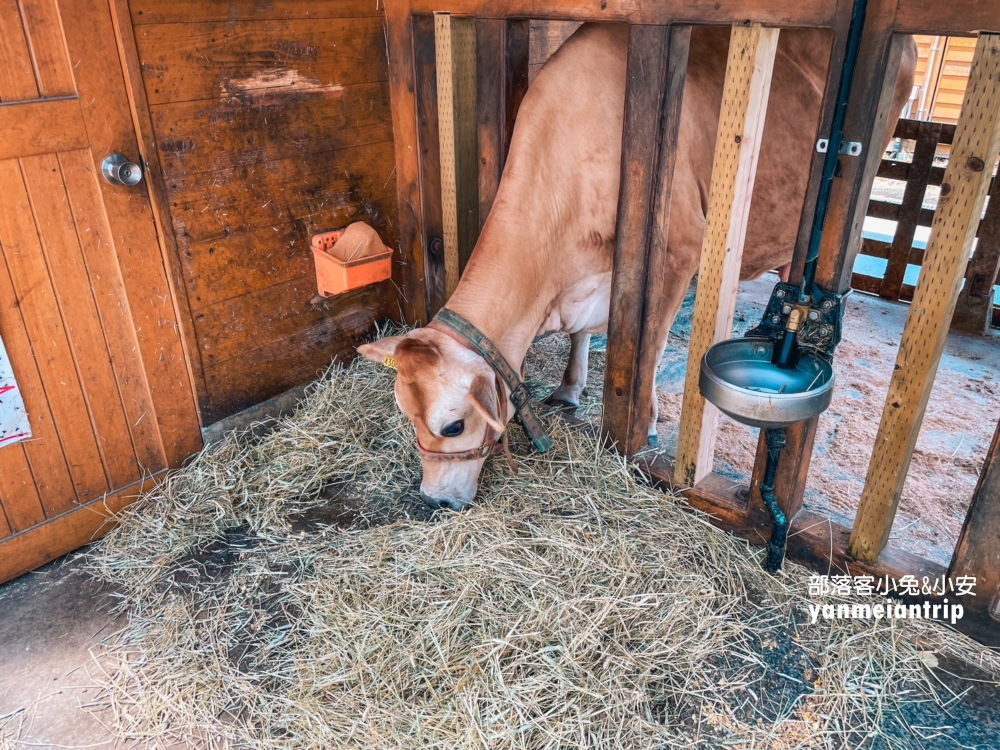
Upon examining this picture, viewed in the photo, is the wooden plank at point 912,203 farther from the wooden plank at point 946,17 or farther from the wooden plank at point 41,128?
the wooden plank at point 41,128

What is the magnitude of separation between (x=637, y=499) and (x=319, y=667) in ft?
4.78

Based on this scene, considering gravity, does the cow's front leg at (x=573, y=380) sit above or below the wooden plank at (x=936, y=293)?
below

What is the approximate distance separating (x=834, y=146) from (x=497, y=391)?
4.96 feet

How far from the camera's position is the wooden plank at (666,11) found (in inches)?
90.8

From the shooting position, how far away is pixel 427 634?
2506 millimetres

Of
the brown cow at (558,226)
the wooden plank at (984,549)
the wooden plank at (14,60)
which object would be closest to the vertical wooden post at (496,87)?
the brown cow at (558,226)

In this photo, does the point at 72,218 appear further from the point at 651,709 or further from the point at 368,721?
the point at 651,709

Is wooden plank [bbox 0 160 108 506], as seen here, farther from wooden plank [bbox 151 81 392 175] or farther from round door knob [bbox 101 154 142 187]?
wooden plank [bbox 151 81 392 175]

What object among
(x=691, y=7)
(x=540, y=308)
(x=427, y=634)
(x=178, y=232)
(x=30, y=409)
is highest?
(x=691, y=7)

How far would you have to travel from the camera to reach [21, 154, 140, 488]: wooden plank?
8.99 feet

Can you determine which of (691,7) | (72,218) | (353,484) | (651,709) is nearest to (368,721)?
(651,709)

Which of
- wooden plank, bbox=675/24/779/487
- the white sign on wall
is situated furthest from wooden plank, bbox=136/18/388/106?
wooden plank, bbox=675/24/779/487

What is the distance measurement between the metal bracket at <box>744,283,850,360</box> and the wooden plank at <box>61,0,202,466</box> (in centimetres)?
255

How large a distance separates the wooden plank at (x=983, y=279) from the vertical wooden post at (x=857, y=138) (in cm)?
303
